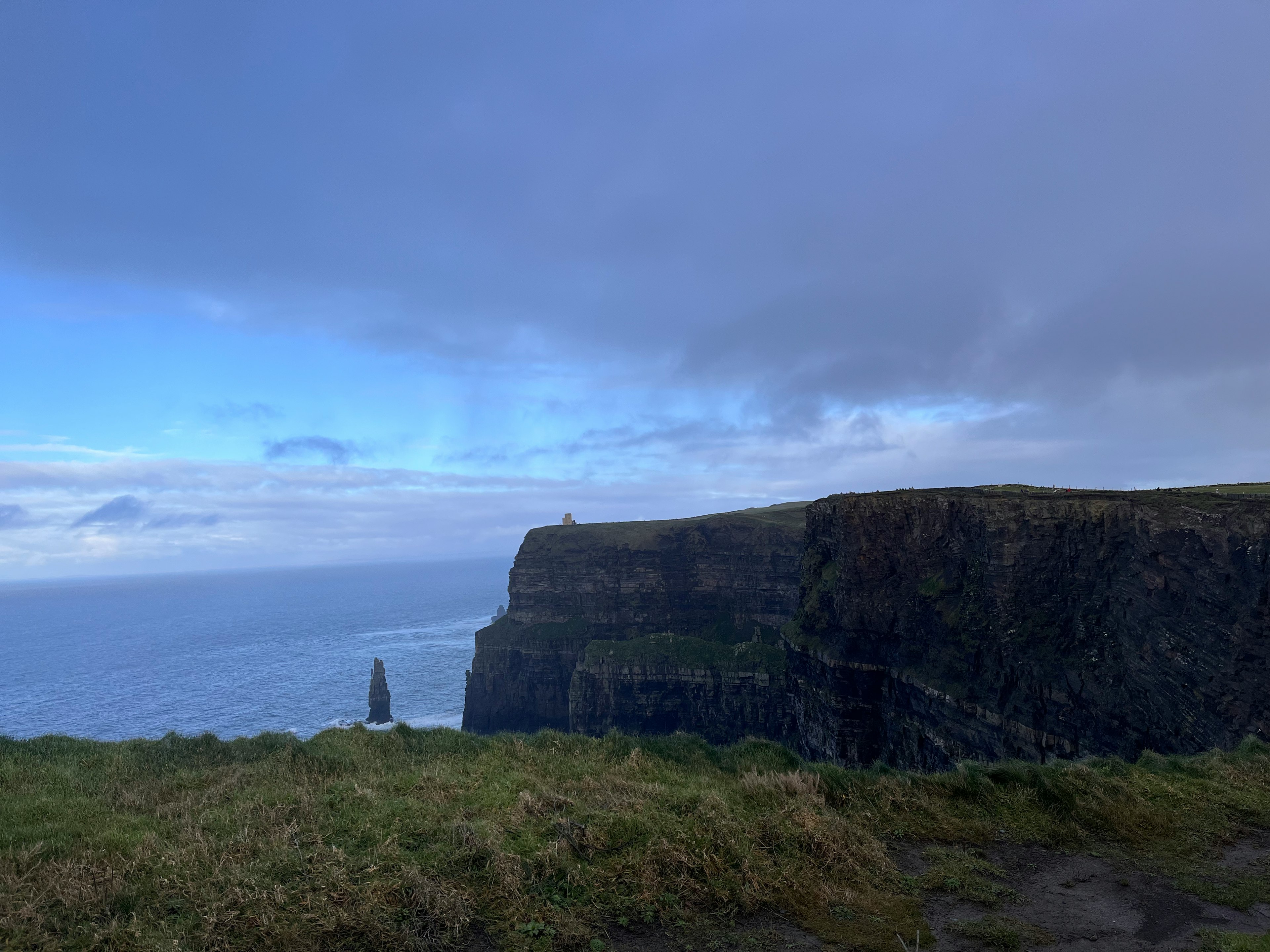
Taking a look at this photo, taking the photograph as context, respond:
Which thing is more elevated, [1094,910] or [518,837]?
[518,837]

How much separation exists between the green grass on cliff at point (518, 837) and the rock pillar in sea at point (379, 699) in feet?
235

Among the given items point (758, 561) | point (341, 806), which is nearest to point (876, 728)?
point (758, 561)

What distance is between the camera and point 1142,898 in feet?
29.3

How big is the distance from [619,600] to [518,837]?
73823mm

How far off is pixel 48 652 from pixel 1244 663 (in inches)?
8736

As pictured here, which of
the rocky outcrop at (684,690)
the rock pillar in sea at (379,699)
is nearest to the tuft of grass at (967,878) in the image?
the rocky outcrop at (684,690)

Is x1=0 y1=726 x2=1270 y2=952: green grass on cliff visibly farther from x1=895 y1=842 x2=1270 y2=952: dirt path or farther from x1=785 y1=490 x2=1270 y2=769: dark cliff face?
x1=785 y1=490 x2=1270 y2=769: dark cliff face

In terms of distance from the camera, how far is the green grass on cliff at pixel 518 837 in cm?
768

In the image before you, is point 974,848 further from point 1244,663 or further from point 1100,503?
point 1100,503

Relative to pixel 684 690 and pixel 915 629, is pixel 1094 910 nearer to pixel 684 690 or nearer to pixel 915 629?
pixel 915 629

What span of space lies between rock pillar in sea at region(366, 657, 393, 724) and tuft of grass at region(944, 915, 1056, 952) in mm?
83639

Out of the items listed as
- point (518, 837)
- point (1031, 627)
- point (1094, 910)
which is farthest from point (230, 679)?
point (1094, 910)

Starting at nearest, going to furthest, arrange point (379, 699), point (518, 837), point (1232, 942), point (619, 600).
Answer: point (1232, 942) < point (518, 837) < point (379, 699) < point (619, 600)

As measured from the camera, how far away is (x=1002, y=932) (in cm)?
784
